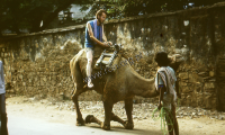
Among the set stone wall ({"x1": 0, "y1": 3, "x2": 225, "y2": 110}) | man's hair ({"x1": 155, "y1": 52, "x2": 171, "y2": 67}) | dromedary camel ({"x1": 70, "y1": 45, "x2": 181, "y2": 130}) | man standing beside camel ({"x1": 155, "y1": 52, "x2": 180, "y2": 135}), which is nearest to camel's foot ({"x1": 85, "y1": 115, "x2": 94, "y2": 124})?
dromedary camel ({"x1": 70, "y1": 45, "x2": 181, "y2": 130})

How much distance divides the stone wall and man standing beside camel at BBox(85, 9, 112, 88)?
2.29m

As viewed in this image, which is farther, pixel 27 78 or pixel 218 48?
pixel 27 78

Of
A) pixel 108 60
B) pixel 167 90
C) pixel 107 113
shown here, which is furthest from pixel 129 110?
pixel 167 90

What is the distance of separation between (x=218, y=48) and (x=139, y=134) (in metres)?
3.27

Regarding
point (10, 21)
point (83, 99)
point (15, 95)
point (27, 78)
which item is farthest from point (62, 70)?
point (10, 21)

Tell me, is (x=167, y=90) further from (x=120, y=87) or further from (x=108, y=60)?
(x=108, y=60)

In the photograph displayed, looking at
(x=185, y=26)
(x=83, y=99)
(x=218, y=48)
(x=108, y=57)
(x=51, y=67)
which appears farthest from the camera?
(x=51, y=67)

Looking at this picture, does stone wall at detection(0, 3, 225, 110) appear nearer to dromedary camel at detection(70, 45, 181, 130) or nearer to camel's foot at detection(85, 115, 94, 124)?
dromedary camel at detection(70, 45, 181, 130)

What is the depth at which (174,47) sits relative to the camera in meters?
6.70

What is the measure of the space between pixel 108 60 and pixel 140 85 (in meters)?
0.93

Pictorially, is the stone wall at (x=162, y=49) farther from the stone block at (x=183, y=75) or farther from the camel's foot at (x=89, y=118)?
the camel's foot at (x=89, y=118)

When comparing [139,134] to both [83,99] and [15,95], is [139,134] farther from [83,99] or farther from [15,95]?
[15,95]

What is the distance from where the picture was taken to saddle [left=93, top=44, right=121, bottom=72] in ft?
15.7

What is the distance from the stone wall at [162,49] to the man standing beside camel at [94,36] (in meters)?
2.29
